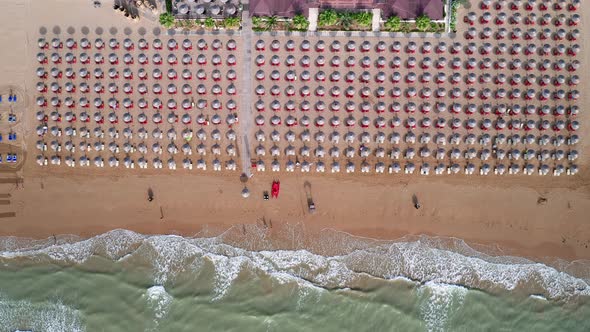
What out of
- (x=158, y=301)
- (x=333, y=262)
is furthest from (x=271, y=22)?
(x=158, y=301)

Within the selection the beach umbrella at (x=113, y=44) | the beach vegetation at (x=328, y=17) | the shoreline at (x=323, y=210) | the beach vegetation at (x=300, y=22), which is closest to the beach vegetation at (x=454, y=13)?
the beach vegetation at (x=328, y=17)

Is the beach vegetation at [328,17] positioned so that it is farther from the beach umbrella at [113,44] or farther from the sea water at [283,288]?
the sea water at [283,288]

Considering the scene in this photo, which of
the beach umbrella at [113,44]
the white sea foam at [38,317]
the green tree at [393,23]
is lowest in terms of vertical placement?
the white sea foam at [38,317]

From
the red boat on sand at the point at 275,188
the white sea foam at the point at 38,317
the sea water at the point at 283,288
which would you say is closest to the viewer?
the sea water at the point at 283,288

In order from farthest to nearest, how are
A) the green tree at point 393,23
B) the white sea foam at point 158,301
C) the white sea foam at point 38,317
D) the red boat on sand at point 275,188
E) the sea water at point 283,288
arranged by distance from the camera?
the white sea foam at point 38,317
the white sea foam at point 158,301
the red boat on sand at point 275,188
the sea water at point 283,288
the green tree at point 393,23

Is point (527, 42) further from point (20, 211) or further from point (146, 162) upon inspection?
point (20, 211)

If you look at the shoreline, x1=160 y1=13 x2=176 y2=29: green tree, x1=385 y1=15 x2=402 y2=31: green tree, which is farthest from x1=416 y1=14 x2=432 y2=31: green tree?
x1=160 y1=13 x2=176 y2=29: green tree
